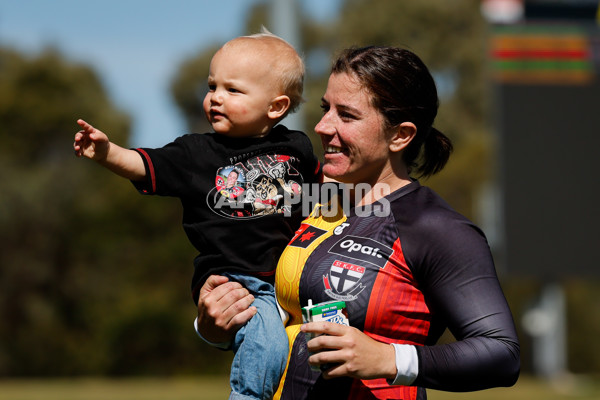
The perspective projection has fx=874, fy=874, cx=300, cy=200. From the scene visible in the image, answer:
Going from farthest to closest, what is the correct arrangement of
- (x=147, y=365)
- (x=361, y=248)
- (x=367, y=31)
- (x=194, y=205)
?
(x=367, y=31) → (x=147, y=365) → (x=194, y=205) → (x=361, y=248)

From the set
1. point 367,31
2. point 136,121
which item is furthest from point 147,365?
point 367,31

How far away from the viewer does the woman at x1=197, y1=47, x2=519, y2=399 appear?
2.46 meters

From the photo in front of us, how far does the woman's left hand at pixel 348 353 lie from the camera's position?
239 cm

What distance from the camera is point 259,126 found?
10.3 feet

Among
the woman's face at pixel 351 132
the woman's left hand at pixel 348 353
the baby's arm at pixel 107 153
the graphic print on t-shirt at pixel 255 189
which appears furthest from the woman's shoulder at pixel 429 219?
the baby's arm at pixel 107 153

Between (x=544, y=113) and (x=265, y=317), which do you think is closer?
(x=265, y=317)

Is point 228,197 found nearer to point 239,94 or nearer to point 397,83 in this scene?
point 239,94

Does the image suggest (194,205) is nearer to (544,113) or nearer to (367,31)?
(544,113)

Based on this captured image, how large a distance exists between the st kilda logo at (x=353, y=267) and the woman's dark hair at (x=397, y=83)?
1.40 ft

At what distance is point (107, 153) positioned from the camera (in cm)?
291

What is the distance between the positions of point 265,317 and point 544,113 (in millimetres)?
13027

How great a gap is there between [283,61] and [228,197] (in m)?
0.56

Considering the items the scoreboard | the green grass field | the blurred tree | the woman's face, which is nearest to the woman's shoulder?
the woman's face

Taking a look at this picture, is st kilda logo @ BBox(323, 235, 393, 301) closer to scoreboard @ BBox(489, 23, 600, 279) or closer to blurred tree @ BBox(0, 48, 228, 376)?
scoreboard @ BBox(489, 23, 600, 279)
